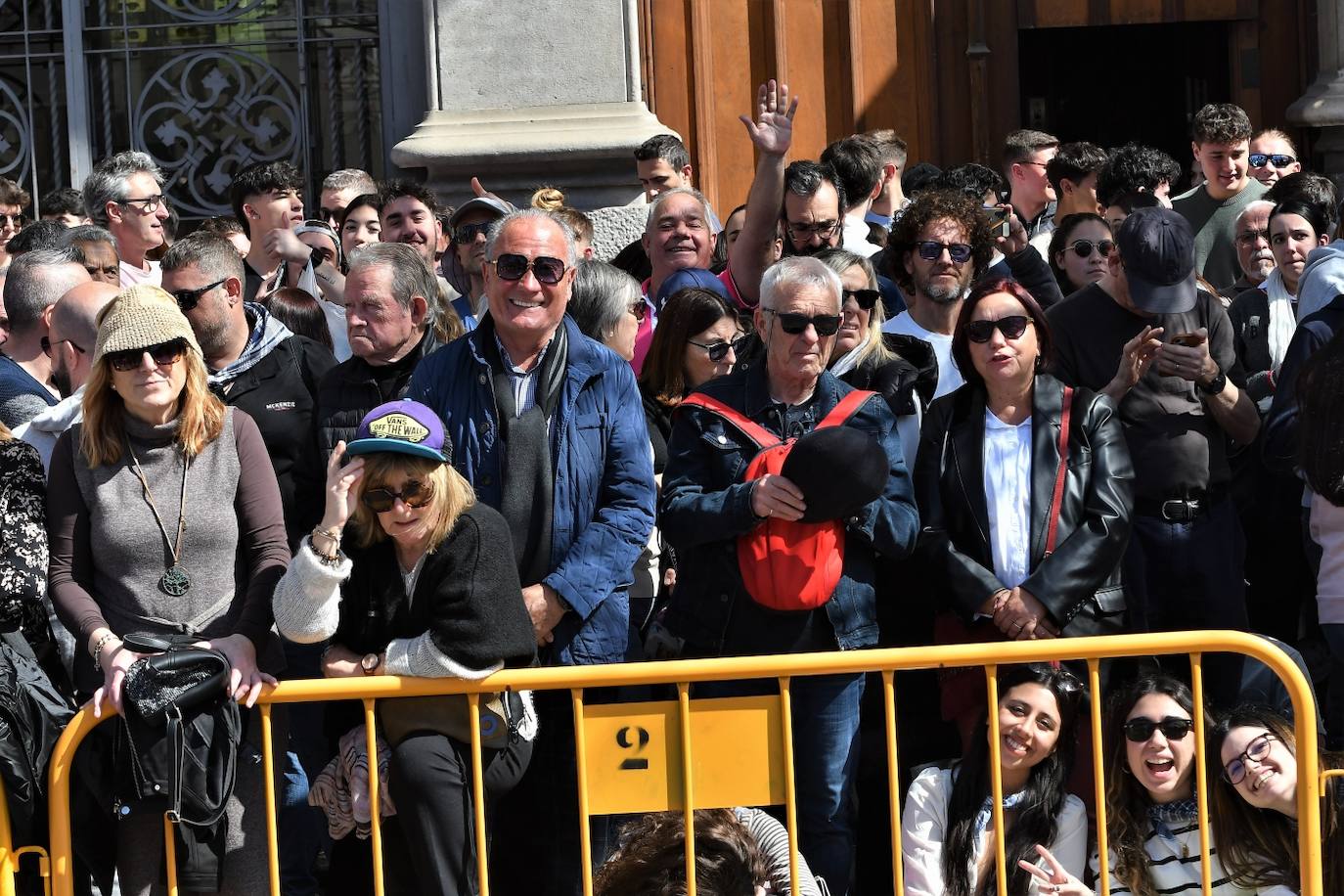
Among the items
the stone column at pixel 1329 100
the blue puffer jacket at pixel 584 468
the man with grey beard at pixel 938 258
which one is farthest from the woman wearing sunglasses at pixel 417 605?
the stone column at pixel 1329 100

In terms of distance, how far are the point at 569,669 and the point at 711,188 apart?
526cm

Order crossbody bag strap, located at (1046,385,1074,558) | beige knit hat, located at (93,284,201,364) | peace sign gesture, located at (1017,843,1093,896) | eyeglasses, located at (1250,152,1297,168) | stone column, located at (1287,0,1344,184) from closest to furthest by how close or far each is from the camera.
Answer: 1. peace sign gesture, located at (1017,843,1093,896)
2. beige knit hat, located at (93,284,201,364)
3. crossbody bag strap, located at (1046,385,1074,558)
4. eyeglasses, located at (1250,152,1297,168)
5. stone column, located at (1287,0,1344,184)

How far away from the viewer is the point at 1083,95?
455 inches

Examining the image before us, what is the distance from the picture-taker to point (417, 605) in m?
4.54

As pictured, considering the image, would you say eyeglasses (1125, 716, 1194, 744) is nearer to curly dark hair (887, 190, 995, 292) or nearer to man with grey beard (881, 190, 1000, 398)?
man with grey beard (881, 190, 1000, 398)

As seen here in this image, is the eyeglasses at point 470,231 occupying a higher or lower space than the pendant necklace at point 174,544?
higher

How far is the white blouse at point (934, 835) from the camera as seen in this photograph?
4.61m

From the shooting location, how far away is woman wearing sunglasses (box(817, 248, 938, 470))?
18.0ft

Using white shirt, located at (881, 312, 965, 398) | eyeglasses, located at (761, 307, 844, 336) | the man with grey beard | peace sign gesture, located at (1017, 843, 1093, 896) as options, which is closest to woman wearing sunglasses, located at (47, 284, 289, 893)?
eyeglasses, located at (761, 307, 844, 336)

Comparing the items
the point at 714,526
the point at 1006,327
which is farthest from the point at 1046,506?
the point at 714,526

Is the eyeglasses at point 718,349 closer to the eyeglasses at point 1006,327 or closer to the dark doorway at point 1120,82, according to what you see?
the eyeglasses at point 1006,327

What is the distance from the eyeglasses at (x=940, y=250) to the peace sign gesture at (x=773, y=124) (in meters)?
0.78

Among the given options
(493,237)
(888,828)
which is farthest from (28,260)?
(888,828)

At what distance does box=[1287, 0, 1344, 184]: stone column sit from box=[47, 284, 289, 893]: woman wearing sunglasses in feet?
20.4
